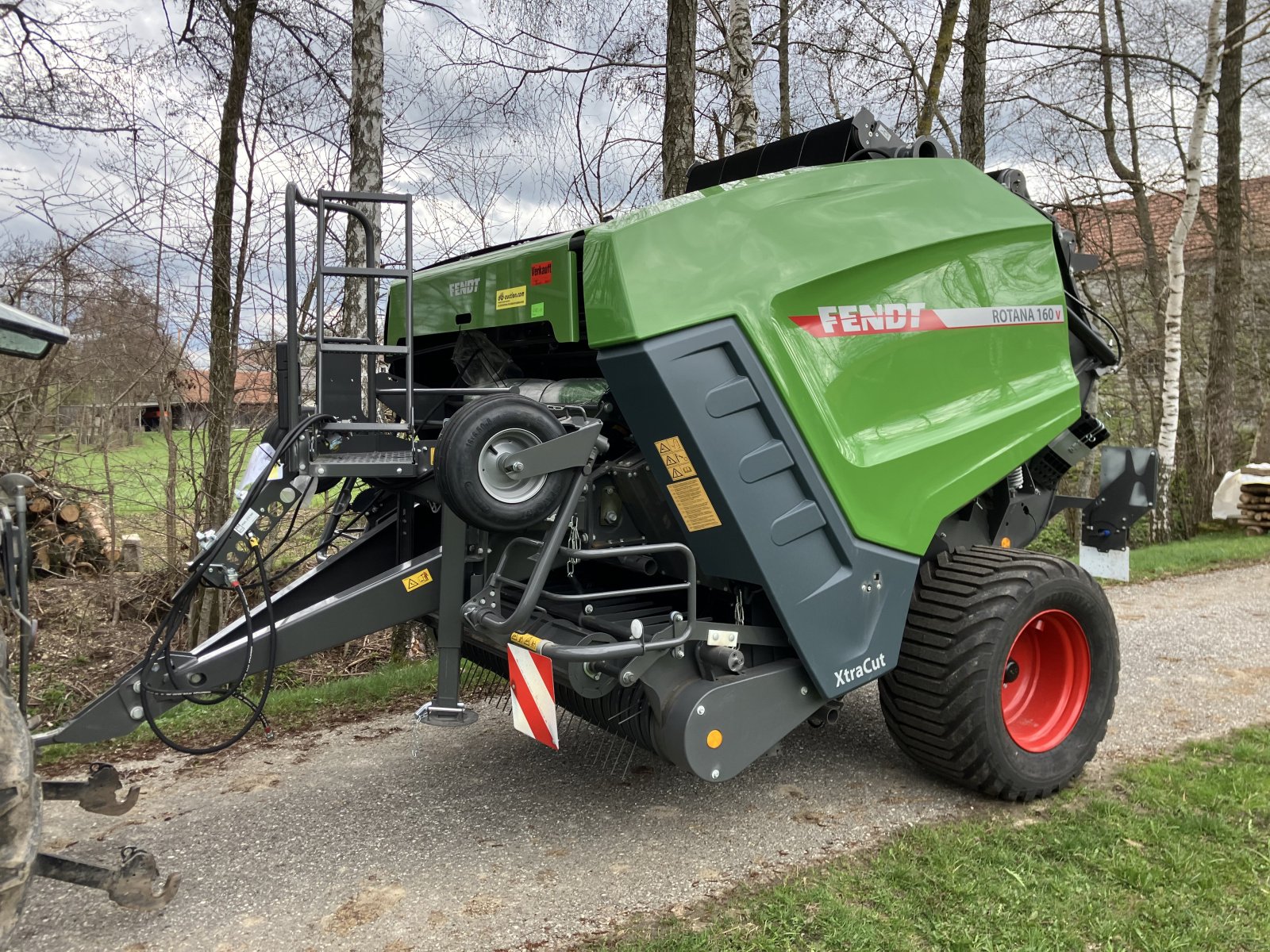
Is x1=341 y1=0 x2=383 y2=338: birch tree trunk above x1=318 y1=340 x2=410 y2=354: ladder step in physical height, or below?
above

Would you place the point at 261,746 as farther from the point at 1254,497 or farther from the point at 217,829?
the point at 1254,497

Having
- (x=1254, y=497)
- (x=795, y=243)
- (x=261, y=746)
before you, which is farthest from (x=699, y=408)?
(x=1254, y=497)

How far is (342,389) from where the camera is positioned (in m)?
3.17

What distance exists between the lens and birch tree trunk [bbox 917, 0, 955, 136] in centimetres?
1033

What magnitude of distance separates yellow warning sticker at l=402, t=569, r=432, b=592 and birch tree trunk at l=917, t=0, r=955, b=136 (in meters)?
9.16

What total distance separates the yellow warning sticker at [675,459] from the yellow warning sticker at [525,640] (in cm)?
69

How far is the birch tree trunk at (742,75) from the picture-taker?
6.84 m

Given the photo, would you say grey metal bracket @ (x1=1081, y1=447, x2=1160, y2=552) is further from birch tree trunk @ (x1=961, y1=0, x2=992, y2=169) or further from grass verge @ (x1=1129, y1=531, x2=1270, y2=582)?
birch tree trunk @ (x1=961, y1=0, x2=992, y2=169)

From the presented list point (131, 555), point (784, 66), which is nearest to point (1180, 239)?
point (784, 66)

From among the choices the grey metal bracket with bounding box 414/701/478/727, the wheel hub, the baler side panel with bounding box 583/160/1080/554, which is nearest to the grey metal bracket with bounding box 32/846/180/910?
the grey metal bracket with bounding box 414/701/478/727

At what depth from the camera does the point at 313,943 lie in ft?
9.12

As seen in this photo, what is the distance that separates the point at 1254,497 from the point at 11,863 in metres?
14.1

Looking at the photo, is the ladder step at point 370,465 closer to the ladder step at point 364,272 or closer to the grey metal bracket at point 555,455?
the grey metal bracket at point 555,455

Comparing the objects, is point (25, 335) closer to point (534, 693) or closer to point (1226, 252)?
point (534, 693)
